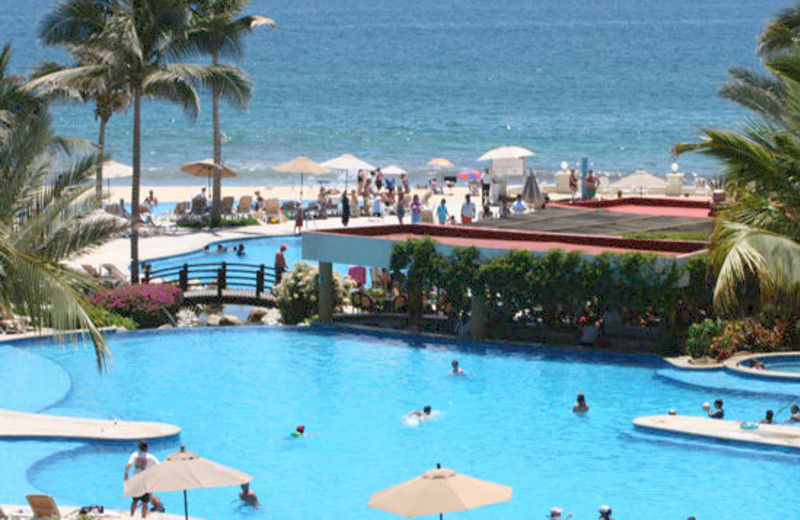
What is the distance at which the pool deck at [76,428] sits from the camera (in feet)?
72.6

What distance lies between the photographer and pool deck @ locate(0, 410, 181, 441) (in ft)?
72.6

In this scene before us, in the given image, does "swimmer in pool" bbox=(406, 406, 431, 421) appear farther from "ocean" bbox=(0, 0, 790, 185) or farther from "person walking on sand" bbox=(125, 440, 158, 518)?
"ocean" bbox=(0, 0, 790, 185)

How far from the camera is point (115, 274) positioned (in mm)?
34719

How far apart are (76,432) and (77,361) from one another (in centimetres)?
643

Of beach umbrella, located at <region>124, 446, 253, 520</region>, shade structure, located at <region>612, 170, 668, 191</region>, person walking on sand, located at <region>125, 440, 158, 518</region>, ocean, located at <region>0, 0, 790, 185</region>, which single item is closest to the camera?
beach umbrella, located at <region>124, 446, 253, 520</region>

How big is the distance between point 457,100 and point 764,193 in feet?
360

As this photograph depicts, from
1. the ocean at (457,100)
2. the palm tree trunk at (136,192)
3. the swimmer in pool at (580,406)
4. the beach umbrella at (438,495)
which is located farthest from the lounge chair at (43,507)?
the ocean at (457,100)

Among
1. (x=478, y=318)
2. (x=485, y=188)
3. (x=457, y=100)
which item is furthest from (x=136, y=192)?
(x=457, y=100)

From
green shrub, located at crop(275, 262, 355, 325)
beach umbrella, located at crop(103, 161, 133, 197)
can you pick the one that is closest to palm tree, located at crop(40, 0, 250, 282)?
green shrub, located at crop(275, 262, 355, 325)

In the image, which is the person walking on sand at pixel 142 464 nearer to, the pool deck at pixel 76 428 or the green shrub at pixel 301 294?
the pool deck at pixel 76 428

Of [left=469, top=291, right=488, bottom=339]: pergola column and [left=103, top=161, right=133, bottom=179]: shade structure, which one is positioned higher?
[left=103, top=161, right=133, bottom=179]: shade structure

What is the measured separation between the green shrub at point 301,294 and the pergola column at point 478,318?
3962 mm

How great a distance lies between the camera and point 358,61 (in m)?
163

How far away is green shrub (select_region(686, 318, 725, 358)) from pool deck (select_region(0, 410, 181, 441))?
1115 cm
